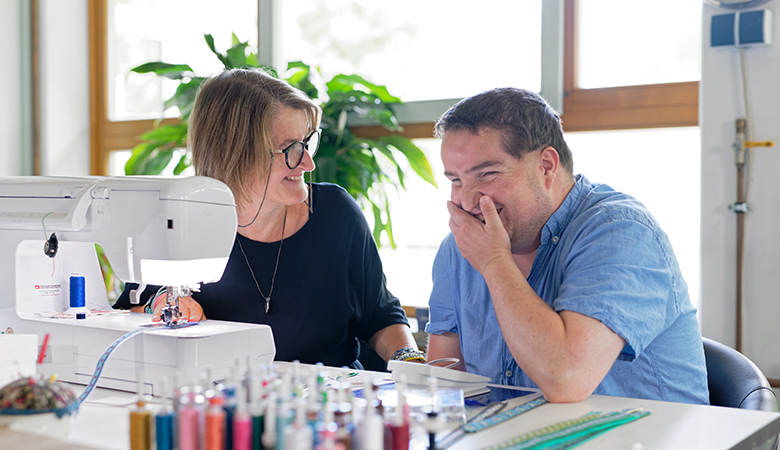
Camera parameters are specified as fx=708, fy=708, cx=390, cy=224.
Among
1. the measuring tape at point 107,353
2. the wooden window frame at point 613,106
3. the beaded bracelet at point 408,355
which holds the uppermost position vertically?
the wooden window frame at point 613,106

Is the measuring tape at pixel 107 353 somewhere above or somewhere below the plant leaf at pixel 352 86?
below

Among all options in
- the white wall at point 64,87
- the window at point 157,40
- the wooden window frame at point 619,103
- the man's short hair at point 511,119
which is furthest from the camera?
the white wall at point 64,87

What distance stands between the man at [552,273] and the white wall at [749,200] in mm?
1004

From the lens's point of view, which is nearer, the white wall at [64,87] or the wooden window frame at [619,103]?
the wooden window frame at [619,103]

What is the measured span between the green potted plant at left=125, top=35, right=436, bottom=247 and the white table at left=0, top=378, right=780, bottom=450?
1.81 metres

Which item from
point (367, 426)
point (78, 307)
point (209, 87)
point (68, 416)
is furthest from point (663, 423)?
point (209, 87)

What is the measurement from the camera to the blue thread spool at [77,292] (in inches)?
59.6

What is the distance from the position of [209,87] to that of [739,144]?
164cm

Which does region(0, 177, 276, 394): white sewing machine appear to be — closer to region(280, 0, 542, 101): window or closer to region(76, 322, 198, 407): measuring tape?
region(76, 322, 198, 407): measuring tape

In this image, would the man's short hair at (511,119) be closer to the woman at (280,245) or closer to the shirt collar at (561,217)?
the shirt collar at (561,217)

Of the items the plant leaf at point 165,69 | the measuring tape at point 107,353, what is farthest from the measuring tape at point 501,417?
the plant leaf at point 165,69

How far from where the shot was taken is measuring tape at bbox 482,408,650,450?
0.92 m

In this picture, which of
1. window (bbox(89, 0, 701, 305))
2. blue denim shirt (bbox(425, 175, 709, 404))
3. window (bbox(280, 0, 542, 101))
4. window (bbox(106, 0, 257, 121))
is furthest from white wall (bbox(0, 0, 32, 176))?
blue denim shirt (bbox(425, 175, 709, 404))

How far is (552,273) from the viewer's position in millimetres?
1463
